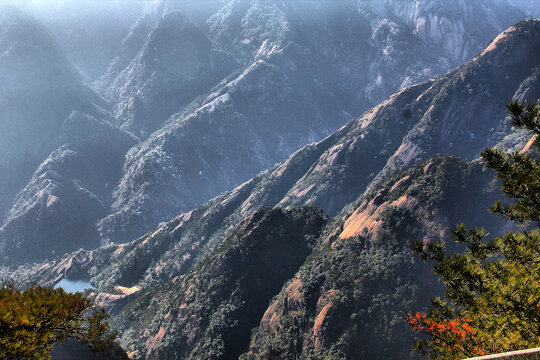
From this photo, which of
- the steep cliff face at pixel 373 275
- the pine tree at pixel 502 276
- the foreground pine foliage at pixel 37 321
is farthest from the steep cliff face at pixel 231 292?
the pine tree at pixel 502 276

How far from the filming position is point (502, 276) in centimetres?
2847

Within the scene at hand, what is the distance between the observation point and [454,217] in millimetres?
105938

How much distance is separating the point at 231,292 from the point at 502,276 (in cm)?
8970

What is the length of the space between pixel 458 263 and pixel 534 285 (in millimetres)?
4570

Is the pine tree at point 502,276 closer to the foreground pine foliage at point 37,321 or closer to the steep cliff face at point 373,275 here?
the foreground pine foliage at point 37,321

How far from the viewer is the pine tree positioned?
25812 mm

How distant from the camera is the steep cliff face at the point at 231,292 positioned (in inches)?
4060

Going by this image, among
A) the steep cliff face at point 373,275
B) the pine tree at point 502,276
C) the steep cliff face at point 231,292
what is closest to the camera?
the pine tree at point 502,276

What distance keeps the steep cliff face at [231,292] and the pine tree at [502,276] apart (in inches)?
3062

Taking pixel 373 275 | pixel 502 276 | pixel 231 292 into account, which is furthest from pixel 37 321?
pixel 231 292

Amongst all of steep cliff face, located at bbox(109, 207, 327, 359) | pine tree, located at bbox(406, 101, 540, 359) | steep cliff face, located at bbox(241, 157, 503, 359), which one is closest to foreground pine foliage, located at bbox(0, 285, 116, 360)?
pine tree, located at bbox(406, 101, 540, 359)

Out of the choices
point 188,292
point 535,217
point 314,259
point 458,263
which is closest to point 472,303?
point 458,263

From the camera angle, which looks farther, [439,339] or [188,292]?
[188,292]

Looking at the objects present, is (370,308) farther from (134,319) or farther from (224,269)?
(134,319)
